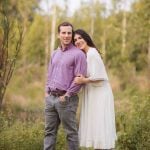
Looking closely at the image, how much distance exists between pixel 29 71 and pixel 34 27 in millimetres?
7650

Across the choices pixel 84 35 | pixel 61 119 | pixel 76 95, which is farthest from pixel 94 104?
pixel 84 35

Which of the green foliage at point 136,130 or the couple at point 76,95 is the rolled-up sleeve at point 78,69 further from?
the green foliage at point 136,130

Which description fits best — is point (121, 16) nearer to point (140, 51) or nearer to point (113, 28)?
point (113, 28)

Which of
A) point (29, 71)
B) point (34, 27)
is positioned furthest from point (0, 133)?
point (34, 27)

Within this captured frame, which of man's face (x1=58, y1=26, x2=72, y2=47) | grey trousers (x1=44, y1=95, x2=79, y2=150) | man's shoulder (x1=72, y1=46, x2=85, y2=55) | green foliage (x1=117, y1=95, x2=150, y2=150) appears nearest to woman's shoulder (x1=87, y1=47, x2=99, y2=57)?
man's shoulder (x1=72, y1=46, x2=85, y2=55)

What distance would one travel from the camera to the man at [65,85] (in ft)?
19.3

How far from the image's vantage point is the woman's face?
241 inches

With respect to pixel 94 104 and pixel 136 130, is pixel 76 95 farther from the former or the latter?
pixel 136 130

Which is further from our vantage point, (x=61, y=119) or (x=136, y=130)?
(x=136, y=130)

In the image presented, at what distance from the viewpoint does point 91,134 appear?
614 cm

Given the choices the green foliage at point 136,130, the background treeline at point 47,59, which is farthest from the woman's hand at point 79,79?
the green foliage at point 136,130

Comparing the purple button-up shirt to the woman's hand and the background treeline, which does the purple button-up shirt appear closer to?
the woman's hand

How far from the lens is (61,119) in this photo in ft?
19.6

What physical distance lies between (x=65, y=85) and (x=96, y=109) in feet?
1.68
